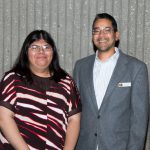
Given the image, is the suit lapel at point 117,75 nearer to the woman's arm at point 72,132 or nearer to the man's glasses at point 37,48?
the woman's arm at point 72,132

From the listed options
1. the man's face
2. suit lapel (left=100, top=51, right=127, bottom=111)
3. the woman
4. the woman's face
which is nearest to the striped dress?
the woman

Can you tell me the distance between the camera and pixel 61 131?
3480 mm

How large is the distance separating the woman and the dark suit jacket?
16cm

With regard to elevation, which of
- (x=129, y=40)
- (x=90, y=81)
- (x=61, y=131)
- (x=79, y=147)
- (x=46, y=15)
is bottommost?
(x=79, y=147)

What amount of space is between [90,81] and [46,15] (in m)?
1.32

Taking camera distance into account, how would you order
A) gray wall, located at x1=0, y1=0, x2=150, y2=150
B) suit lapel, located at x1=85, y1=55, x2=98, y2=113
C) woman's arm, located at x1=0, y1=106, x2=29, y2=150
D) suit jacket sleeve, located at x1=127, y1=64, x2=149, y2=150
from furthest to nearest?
gray wall, located at x1=0, y1=0, x2=150, y2=150
suit lapel, located at x1=85, y1=55, x2=98, y2=113
suit jacket sleeve, located at x1=127, y1=64, x2=149, y2=150
woman's arm, located at x1=0, y1=106, x2=29, y2=150

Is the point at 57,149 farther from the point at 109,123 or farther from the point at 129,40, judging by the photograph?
the point at 129,40

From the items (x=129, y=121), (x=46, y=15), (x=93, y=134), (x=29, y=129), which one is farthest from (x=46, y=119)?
(x=46, y=15)

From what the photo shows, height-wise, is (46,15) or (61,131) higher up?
(46,15)

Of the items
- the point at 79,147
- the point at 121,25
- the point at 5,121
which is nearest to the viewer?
the point at 5,121

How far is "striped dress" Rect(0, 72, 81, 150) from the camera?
3.34m

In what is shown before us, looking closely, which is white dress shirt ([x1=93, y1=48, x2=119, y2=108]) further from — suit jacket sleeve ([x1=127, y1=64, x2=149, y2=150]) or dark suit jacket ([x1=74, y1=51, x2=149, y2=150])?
suit jacket sleeve ([x1=127, y1=64, x2=149, y2=150])

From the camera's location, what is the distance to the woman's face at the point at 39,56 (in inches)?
136

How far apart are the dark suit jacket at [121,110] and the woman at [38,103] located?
0.16 m
